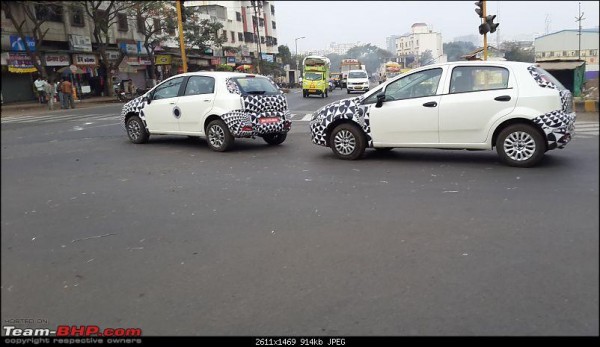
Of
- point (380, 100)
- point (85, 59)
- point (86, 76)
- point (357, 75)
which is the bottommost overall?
point (380, 100)

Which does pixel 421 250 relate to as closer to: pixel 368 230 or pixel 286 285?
pixel 368 230

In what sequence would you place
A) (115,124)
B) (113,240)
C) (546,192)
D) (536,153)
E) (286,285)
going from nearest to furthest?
1. (286,285)
2. (113,240)
3. (546,192)
4. (536,153)
5. (115,124)

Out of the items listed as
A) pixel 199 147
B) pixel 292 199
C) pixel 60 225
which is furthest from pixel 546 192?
pixel 199 147

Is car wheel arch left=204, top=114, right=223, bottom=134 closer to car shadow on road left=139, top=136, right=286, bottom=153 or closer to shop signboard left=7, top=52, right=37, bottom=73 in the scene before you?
car shadow on road left=139, top=136, right=286, bottom=153

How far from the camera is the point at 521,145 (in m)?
6.45

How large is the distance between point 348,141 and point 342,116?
413 millimetres

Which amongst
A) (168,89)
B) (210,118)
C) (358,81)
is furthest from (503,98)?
(358,81)

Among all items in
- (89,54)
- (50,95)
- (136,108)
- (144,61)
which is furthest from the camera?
(144,61)

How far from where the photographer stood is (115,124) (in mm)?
15188

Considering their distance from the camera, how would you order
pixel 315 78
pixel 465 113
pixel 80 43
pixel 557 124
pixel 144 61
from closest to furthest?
pixel 557 124
pixel 465 113
pixel 80 43
pixel 315 78
pixel 144 61

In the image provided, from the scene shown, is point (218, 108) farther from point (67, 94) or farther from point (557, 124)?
point (67, 94)

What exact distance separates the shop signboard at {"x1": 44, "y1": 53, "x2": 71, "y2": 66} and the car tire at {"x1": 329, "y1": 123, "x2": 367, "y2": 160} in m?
27.7

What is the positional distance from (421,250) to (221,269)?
61.8 inches

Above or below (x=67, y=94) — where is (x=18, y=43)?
above
